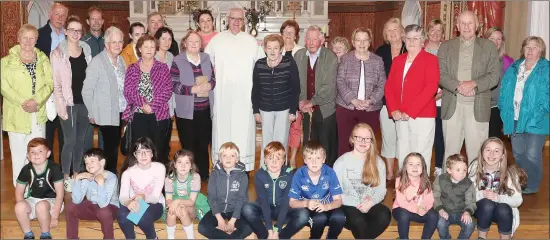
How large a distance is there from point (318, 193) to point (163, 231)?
1.05m

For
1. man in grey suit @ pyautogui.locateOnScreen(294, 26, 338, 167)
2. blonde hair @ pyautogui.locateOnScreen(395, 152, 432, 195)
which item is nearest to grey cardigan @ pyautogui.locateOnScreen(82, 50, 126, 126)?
man in grey suit @ pyautogui.locateOnScreen(294, 26, 338, 167)

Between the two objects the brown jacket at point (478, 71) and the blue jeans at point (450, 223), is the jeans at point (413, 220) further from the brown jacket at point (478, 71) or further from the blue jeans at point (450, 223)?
the brown jacket at point (478, 71)

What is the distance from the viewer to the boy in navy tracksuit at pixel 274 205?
398 cm

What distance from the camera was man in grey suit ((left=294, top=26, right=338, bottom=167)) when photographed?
16.1 feet

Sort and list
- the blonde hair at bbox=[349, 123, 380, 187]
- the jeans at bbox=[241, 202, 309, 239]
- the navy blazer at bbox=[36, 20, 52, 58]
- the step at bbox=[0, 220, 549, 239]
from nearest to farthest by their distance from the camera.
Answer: the jeans at bbox=[241, 202, 309, 239], the blonde hair at bbox=[349, 123, 380, 187], the step at bbox=[0, 220, 549, 239], the navy blazer at bbox=[36, 20, 52, 58]

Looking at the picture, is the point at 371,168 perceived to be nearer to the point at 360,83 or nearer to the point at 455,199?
the point at 455,199

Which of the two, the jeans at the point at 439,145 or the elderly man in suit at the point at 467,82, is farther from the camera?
the jeans at the point at 439,145

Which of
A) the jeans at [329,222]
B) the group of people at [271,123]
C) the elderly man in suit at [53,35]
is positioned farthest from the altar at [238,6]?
the jeans at [329,222]

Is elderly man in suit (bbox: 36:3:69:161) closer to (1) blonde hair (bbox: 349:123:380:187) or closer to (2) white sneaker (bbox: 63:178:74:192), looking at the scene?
(2) white sneaker (bbox: 63:178:74:192)

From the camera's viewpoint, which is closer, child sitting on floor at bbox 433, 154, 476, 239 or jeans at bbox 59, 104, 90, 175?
child sitting on floor at bbox 433, 154, 476, 239

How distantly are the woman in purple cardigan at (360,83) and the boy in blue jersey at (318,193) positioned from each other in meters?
0.87

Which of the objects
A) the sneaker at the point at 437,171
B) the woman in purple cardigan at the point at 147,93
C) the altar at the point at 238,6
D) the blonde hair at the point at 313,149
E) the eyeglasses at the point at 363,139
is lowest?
the sneaker at the point at 437,171

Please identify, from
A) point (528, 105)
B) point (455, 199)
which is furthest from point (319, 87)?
point (528, 105)

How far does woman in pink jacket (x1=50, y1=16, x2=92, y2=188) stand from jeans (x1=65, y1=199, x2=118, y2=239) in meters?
0.61
